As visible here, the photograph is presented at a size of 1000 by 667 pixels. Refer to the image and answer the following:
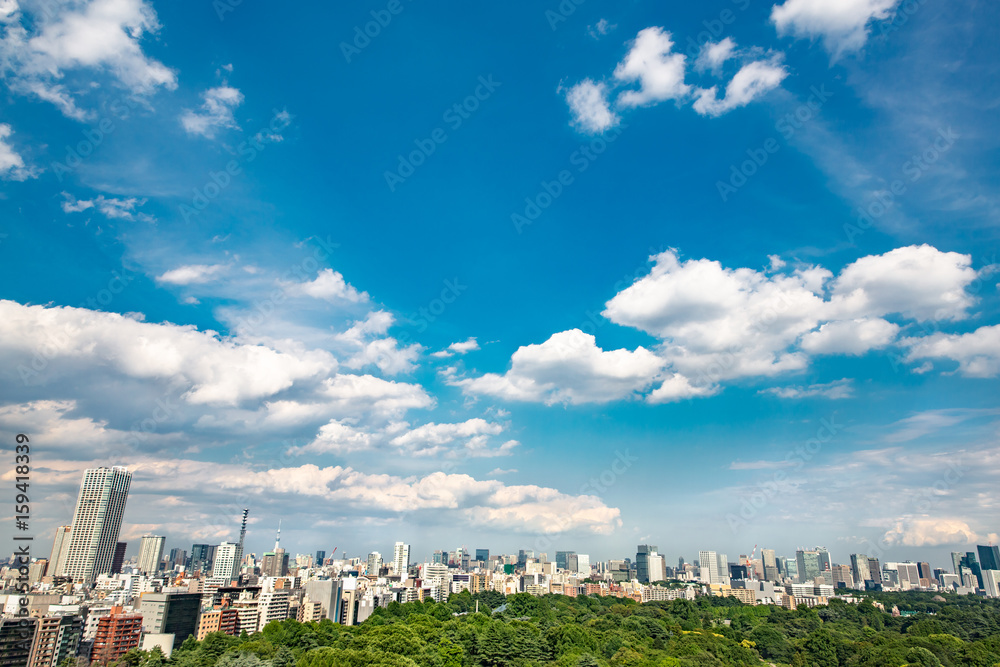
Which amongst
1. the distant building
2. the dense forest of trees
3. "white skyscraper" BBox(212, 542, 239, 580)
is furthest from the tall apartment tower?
the dense forest of trees

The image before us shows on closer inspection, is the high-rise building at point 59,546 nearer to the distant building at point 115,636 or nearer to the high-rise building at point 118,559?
the high-rise building at point 118,559

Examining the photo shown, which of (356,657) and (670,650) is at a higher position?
(356,657)

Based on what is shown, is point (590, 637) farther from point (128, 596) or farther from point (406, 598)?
point (128, 596)

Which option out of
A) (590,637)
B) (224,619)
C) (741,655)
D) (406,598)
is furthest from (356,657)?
(406,598)

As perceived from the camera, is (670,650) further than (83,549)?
No

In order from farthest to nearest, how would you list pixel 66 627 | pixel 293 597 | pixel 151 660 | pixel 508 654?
pixel 293 597 → pixel 66 627 → pixel 508 654 → pixel 151 660

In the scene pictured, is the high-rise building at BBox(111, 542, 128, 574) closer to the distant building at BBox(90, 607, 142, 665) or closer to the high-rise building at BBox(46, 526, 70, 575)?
the high-rise building at BBox(46, 526, 70, 575)
